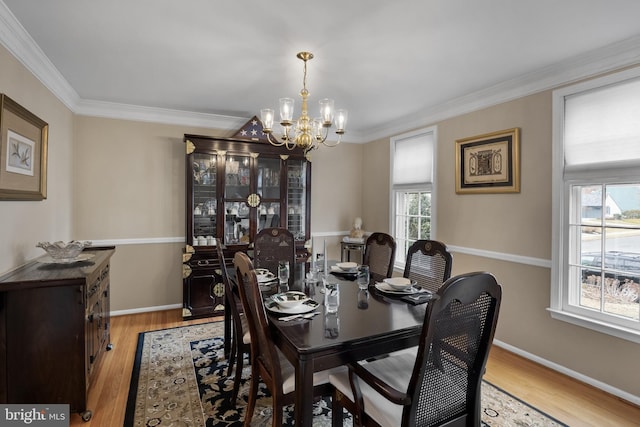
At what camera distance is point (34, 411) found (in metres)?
1.97

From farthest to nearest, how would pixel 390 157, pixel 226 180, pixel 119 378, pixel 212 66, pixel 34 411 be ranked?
pixel 390 157 → pixel 226 180 → pixel 212 66 → pixel 119 378 → pixel 34 411

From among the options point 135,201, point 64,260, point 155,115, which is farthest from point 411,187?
point 64,260

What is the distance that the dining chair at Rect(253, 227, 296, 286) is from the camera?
3.29 metres

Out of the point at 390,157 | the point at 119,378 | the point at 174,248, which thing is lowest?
the point at 119,378

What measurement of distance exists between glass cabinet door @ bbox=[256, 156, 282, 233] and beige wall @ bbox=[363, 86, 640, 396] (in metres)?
2.22

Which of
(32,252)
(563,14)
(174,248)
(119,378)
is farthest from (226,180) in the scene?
(563,14)

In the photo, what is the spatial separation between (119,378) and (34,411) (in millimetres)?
628

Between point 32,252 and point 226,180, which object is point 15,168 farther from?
point 226,180

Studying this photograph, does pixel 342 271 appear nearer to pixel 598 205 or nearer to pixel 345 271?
pixel 345 271

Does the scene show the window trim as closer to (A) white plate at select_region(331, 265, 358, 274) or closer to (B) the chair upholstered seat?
(A) white plate at select_region(331, 265, 358, 274)

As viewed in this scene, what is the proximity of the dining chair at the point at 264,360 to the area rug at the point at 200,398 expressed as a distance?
37 cm

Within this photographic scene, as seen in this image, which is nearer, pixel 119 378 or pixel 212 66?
pixel 119 378

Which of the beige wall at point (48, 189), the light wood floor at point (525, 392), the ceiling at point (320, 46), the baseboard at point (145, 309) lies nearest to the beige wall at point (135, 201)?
the baseboard at point (145, 309)

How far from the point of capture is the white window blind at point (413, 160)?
13.4 ft
